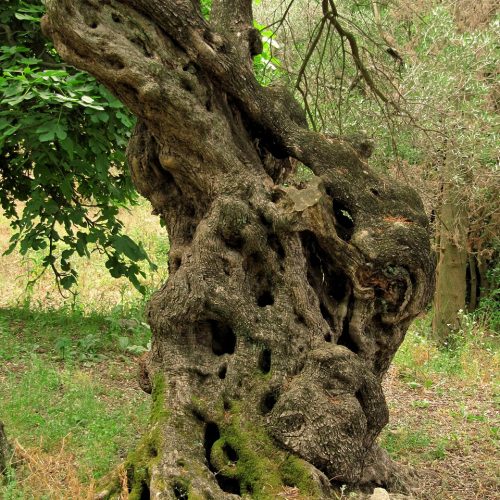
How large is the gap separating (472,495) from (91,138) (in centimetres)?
546

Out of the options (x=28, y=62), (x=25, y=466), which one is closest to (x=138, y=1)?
(x=28, y=62)

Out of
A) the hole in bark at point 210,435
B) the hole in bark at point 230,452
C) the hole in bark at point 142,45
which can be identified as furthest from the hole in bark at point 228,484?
the hole in bark at point 142,45

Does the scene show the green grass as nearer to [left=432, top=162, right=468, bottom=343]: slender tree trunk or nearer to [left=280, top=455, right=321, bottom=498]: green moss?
[left=280, top=455, right=321, bottom=498]: green moss

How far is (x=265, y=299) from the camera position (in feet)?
17.1

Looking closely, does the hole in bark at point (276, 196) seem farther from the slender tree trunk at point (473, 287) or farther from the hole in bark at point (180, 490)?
the slender tree trunk at point (473, 287)

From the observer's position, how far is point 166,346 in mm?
5023

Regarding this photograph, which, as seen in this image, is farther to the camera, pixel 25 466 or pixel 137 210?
pixel 137 210

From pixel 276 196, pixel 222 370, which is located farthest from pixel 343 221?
pixel 222 370

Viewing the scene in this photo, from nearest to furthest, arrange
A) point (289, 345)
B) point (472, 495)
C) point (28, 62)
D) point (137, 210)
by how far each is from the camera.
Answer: point (289, 345)
point (472, 495)
point (28, 62)
point (137, 210)

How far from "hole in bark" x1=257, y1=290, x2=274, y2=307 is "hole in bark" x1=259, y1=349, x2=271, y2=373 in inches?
15.3

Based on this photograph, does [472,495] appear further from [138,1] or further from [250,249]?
[138,1]

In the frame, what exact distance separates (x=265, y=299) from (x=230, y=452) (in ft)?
3.67

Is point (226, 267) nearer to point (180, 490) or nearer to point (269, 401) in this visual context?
point (269, 401)

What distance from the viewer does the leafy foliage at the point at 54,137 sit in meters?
7.53
